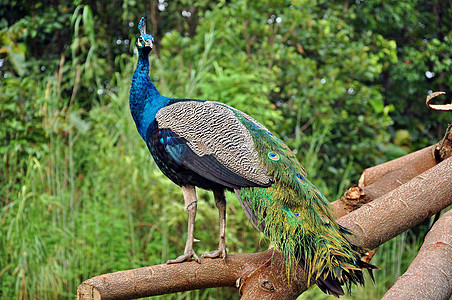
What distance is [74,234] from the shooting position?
12.6 feet

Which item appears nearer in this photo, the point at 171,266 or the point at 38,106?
the point at 171,266

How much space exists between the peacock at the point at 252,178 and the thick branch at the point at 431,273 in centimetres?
19

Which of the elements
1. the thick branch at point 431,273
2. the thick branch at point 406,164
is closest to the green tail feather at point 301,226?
the thick branch at point 431,273

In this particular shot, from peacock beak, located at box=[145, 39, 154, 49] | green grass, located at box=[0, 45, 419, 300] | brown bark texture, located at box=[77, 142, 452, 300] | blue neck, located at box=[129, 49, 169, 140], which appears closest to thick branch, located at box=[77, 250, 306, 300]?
brown bark texture, located at box=[77, 142, 452, 300]

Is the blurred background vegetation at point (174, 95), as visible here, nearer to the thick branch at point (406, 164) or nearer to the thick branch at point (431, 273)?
the thick branch at point (406, 164)

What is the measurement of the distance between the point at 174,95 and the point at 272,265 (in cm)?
268

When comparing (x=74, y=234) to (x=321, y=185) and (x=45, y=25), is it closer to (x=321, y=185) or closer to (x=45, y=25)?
(x=321, y=185)

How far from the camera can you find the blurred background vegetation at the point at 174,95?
3865 mm

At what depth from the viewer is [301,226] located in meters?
1.99

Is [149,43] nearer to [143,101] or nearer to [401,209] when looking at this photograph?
[143,101]

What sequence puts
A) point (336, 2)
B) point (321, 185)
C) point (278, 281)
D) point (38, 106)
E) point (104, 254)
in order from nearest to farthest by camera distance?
1. point (278, 281)
2. point (104, 254)
3. point (38, 106)
4. point (321, 185)
5. point (336, 2)

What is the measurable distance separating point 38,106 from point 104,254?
1.41 m

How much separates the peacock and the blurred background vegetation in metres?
1.49

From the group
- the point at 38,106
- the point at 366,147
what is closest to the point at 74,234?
the point at 38,106
